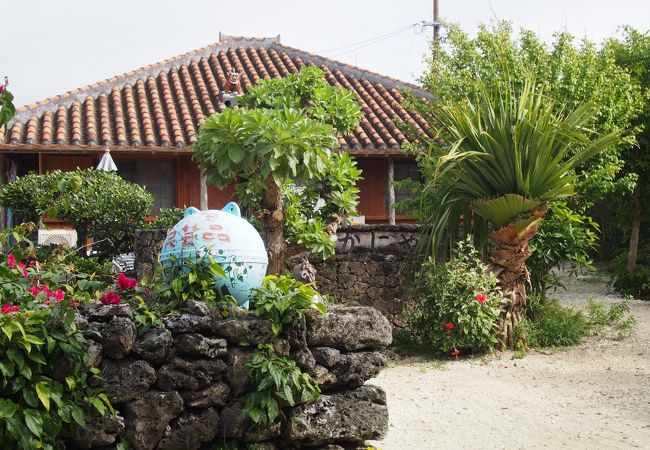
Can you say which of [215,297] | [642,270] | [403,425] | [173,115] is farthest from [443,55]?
[215,297]

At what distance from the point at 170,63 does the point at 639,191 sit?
975 centimetres

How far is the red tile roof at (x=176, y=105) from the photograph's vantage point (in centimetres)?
1280

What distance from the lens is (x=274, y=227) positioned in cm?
727

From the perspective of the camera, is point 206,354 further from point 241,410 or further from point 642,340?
point 642,340

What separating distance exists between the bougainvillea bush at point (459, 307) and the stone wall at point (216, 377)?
3.43 m

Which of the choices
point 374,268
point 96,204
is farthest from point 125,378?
point 96,204

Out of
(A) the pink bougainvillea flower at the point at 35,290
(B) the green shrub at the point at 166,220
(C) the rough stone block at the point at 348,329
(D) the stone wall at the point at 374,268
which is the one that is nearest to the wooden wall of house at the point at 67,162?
(B) the green shrub at the point at 166,220

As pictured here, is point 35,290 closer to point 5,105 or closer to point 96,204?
point 5,105

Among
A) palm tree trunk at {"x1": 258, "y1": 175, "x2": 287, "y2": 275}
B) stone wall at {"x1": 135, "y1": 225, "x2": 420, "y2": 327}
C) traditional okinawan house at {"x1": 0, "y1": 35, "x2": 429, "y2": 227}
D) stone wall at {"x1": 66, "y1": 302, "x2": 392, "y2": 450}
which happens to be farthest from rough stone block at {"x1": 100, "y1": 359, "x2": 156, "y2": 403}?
traditional okinawan house at {"x1": 0, "y1": 35, "x2": 429, "y2": 227}

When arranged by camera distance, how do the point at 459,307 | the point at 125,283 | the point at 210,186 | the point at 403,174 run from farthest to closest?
the point at 403,174
the point at 210,186
the point at 459,307
the point at 125,283

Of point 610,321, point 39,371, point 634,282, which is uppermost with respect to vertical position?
point 39,371

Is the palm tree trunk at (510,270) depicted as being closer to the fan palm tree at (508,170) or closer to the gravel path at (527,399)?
the fan palm tree at (508,170)

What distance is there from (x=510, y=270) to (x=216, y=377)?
517cm

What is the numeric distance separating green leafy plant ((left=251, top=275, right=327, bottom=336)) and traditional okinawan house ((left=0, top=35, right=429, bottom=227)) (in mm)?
6831
